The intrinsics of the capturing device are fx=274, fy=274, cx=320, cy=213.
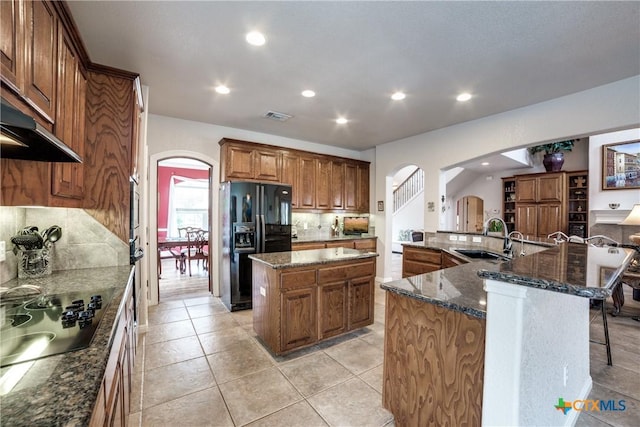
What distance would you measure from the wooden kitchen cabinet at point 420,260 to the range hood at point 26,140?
3.90m

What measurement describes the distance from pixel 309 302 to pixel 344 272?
49cm

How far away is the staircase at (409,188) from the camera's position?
9922mm

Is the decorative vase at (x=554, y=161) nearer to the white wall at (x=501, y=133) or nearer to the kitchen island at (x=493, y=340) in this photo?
the white wall at (x=501, y=133)

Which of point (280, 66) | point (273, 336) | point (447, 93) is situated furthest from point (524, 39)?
point (273, 336)

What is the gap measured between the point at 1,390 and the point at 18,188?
45.5 inches

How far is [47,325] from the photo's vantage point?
3.64 feet

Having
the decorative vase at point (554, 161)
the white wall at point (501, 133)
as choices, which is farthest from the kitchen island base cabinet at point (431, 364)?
the decorative vase at point (554, 161)

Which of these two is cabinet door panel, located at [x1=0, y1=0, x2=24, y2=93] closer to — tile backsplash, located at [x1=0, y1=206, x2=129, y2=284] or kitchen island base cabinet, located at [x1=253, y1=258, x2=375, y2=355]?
tile backsplash, located at [x1=0, y1=206, x2=129, y2=284]

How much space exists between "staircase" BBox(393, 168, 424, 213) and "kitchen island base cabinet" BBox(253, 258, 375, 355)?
752 centimetres

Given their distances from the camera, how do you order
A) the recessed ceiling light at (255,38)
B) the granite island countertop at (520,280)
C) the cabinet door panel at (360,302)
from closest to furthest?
1. the granite island countertop at (520,280)
2. the recessed ceiling light at (255,38)
3. the cabinet door panel at (360,302)

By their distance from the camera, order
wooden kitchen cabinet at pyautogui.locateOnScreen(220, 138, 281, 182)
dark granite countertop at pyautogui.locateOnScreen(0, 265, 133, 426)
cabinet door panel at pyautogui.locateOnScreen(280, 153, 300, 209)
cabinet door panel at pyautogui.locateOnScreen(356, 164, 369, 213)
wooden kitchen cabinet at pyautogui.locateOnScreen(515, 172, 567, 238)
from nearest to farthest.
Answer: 1. dark granite countertop at pyautogui.locateOnScreen(0, 265, 133, 426)
2. wooden kitchen cabinet at pyautogui.locateOnScreen(220, 138, 281, 182)
3. cabinet door panel at pyautogui.locateOnScreen(280, 153, 300, 209)
4. cabinet door panel at pyautogui.locateOnScreen(356, 164, 369, 213)
5. wooden kitchen cabinet at pyautogui.locateOnScreen(515, 172, 567, 238)

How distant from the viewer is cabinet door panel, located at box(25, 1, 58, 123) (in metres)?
1.24

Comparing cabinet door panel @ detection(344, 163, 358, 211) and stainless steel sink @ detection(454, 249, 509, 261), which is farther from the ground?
cabinet door panel @ detection(344, 163, 358, 211)

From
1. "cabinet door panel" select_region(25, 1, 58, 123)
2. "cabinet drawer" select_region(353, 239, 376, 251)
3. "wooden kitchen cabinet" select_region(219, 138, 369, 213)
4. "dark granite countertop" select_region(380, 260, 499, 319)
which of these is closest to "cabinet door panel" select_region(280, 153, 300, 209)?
"wooden kitchen cabinet" select_region(219, 138, 369, 213)
